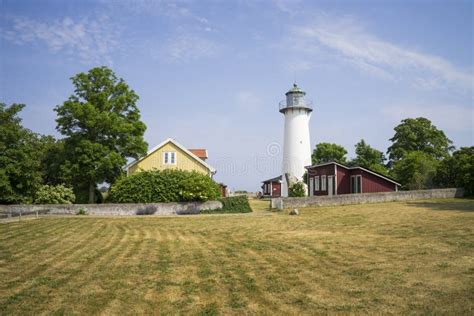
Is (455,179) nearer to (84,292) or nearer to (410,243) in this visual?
(410,243)

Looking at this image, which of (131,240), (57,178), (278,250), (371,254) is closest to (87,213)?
(57,178)

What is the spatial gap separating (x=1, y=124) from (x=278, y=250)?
26.2 meters

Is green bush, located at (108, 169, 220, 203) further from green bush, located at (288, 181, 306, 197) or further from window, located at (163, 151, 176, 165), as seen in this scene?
green bush, located at (288, 181, 306, 197)

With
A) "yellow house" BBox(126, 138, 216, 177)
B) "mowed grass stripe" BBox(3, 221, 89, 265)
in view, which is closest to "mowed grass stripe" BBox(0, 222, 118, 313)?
"mowed grass stripe" BBox(3, 221, 89, 265)

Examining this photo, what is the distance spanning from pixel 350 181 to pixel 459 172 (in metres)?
8.79

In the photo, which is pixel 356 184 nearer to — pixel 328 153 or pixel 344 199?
pixel 344 199

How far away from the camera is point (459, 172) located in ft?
104

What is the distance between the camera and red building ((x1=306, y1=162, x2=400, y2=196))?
33.1 metres

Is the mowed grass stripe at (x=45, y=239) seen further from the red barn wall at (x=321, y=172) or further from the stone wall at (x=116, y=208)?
the red barn wall at (x=321, y=172)

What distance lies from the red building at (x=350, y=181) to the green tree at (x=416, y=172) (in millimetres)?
4658

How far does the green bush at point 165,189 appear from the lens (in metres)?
27.5

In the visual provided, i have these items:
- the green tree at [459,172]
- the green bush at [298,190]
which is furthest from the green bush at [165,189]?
the green tree at [459,172]

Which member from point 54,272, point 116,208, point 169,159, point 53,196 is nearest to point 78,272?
point 54,272

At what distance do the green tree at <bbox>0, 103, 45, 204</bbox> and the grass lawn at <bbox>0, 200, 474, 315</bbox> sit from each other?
14.7 metres
